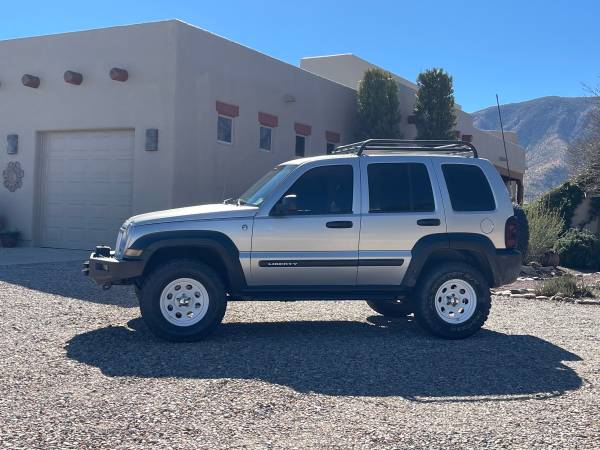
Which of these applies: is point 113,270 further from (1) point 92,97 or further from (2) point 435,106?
(2) point 435,106

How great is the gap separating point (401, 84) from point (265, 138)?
7.49 metres

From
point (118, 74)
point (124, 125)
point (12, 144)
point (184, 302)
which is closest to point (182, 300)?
point (184, 302)

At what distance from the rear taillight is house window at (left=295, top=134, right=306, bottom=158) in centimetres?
1214

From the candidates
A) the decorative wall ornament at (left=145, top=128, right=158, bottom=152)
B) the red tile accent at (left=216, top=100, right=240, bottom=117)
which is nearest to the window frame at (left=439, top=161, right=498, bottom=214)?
the decorative wall ornament at (left=145, top=128, right=158, bottom=152)

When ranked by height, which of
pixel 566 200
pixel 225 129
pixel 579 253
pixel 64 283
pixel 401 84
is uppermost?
pixel 401 84

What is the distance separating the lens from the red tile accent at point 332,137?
69.2 ft

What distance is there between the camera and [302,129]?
65.2ft

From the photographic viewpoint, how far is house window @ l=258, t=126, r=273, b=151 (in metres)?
18.6

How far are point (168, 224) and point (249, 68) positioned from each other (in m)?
11.0

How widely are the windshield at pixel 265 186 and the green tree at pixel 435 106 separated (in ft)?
49.5

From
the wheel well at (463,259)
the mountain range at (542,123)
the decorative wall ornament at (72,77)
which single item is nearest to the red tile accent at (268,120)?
the decorative wall ornament at (72,77)

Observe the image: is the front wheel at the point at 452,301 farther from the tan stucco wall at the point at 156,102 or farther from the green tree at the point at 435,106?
the green tree at the point at 435,106

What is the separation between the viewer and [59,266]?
1356 cm

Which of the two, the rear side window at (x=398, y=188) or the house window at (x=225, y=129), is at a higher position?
the house window at (x=225, y=129)
